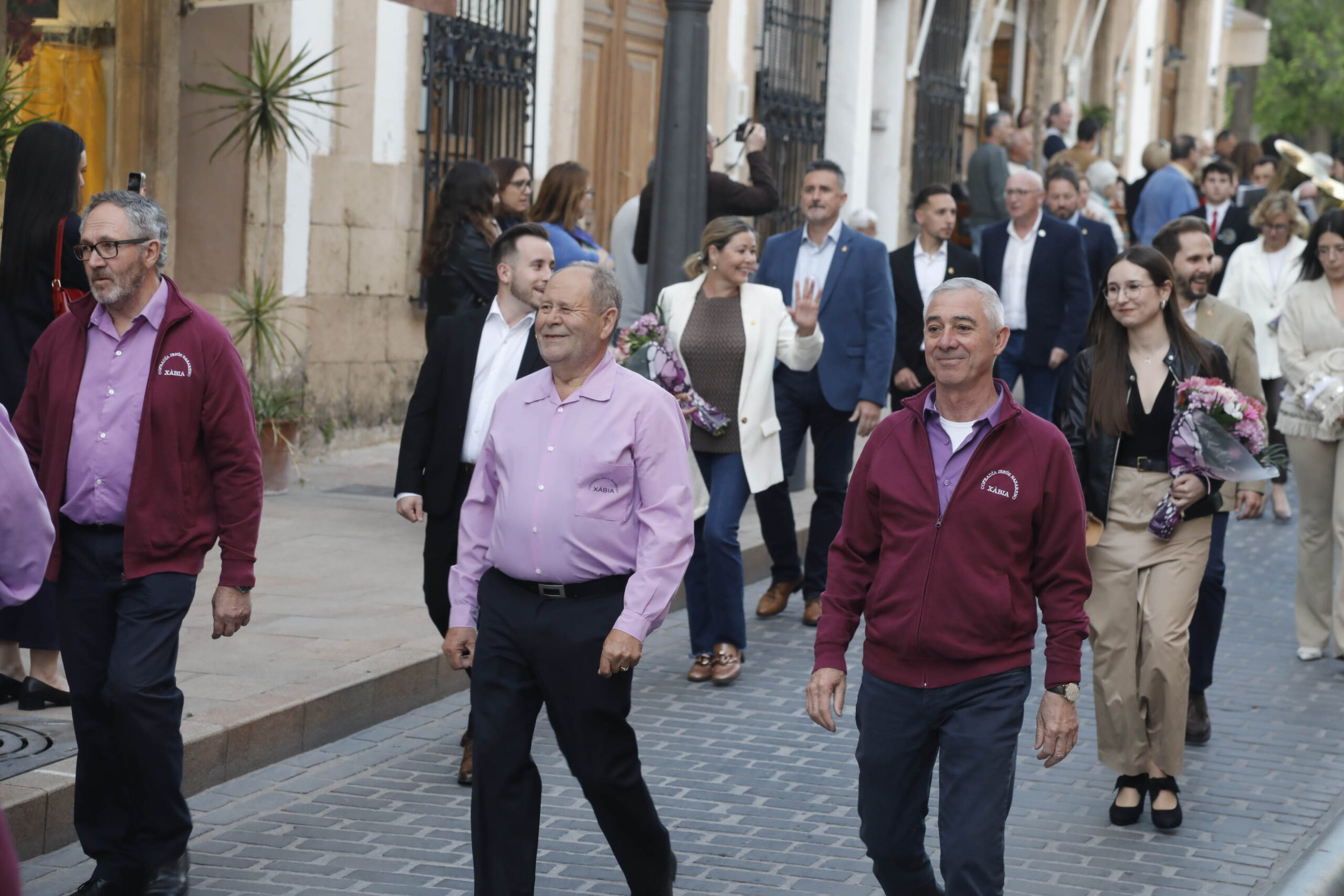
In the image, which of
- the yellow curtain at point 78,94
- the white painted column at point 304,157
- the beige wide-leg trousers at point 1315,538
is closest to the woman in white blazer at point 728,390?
the beige wide-leg trousers at point 1315,538

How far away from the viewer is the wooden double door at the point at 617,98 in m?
15.2

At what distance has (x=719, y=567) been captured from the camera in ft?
25.1

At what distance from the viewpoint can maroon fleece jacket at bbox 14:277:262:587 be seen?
15.9ft

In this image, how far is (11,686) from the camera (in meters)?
6.32

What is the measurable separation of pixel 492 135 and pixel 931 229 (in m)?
4.58

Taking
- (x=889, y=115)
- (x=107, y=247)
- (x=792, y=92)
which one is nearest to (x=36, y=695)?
(x=107, y=247)

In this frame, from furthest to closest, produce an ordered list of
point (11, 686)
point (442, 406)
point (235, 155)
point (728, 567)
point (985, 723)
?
point (235, 155), point (728, 567), point (11, 686), point (442, 406), point (985, 723)

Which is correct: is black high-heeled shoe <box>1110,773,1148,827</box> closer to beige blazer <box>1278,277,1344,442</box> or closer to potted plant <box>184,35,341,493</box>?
beige blazer <box>1278,277,1344,442</box>

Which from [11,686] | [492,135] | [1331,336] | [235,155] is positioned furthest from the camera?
[492,135]

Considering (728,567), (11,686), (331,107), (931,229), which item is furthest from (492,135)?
(11,686)

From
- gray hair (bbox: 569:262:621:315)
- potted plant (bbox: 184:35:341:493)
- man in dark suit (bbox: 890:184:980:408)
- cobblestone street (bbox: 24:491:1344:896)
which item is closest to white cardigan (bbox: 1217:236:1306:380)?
man in dark suit (bbox: 890:184:980:408)

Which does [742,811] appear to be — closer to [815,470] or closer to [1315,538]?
[815,470]

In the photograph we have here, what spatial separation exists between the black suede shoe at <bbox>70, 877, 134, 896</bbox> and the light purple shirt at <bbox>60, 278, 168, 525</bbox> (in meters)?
0.93

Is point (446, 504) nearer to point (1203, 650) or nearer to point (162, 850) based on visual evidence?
point (162, 850)
